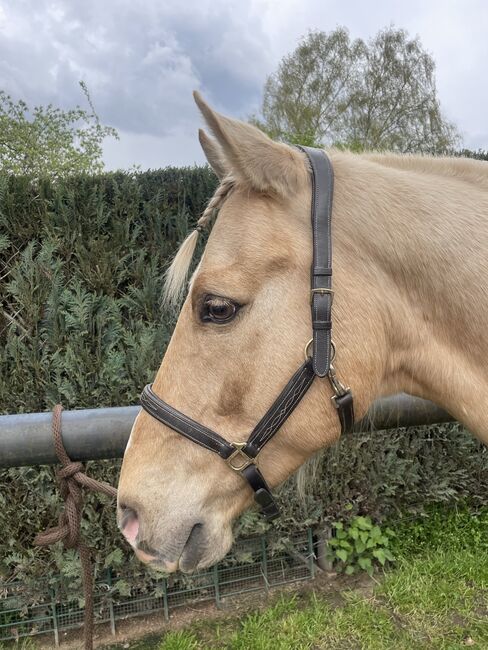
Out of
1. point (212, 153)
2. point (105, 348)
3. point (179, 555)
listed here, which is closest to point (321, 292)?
point (212, 153)

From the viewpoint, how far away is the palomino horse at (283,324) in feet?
4.65

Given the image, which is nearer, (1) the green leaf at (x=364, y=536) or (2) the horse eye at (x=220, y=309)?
(2) the horse eye at (x=220, y=309)

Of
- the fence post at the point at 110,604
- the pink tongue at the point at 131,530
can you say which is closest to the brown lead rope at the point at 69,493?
the pink tongue at the point at 131,530

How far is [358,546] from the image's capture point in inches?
146

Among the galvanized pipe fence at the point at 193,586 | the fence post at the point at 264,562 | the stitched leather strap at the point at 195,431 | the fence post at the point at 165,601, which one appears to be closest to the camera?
the stitched leather strap at the point at 195,431

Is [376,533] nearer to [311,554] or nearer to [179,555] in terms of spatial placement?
[311,554]

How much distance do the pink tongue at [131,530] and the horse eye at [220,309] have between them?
0.67 m

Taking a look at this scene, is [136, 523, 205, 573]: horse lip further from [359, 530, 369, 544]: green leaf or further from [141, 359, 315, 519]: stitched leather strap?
[359, 530, 369, 544]: green leaf

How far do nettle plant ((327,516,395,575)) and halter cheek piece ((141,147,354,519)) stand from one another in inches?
102

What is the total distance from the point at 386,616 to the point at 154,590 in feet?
5.48

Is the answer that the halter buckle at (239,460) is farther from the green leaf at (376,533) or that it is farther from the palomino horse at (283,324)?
the green leaf at (376,533)

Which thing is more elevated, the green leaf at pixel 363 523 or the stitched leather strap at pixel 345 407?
the stitched leather strap at pixel 345 407

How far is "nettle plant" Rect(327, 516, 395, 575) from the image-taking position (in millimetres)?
3674

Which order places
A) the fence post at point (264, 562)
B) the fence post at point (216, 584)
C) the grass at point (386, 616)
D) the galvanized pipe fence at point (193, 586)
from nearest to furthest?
the galvanized pipe fence at point (193, 586) < the grass at point (386, 616) < the fence post at point (216, 584) < the fence post at point (264, 562)
